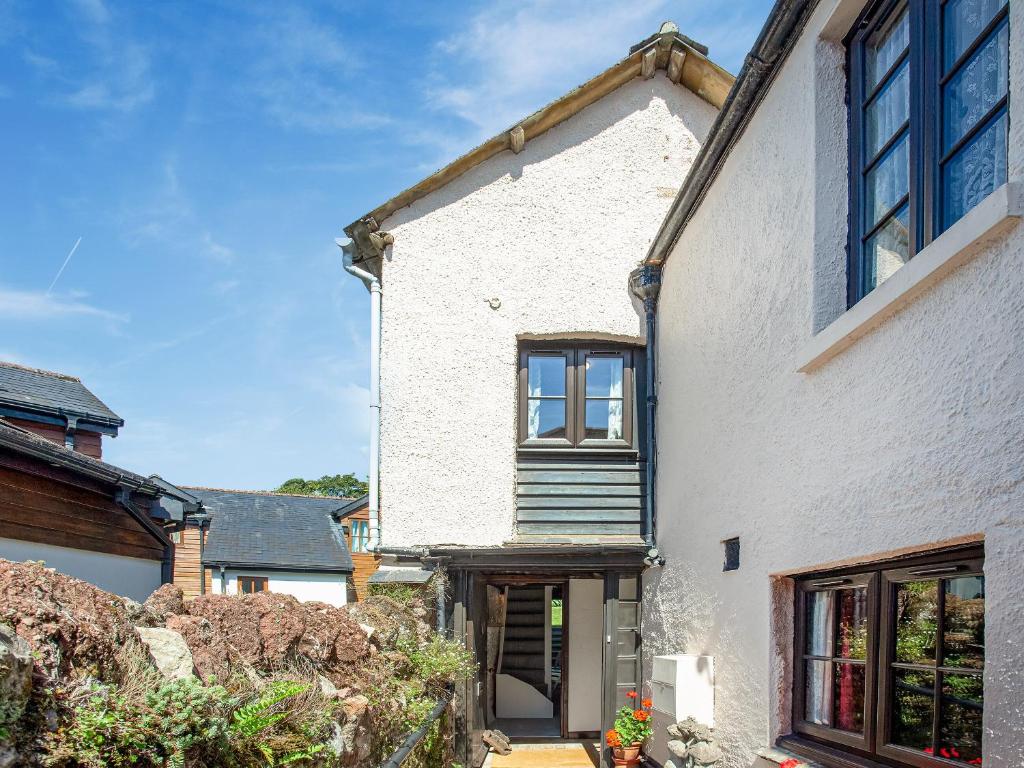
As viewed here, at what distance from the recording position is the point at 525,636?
12648 millimetres

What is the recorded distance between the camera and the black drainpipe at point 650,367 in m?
7.50

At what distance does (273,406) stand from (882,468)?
22.6 m

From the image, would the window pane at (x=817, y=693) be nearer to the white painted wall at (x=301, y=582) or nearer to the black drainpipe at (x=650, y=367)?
the black drainpipe at (x=650, y=367)

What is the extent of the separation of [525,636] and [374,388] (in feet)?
21.5

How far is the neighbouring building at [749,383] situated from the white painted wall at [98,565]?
124 inches

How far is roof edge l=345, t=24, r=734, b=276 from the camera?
7633 mm

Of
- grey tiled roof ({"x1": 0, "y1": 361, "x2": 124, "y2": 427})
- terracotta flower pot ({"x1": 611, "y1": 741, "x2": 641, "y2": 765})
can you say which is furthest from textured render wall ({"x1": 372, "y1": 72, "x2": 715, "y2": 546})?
grey tiled roof ({"x1": 0, "y1": 361, "x2": 124, "y2": 427})

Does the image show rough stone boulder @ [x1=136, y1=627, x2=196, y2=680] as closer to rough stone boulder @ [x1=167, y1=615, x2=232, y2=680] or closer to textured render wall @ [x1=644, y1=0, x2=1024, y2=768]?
rough stone boulder @ [x1=167, y1=615, x2=232, y2=680]

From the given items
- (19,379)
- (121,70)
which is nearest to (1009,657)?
(121,70)

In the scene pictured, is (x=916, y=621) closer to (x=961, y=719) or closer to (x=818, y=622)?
(x=961, y=719)

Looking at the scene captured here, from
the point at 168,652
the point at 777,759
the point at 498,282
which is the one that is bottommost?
the point at 777,759

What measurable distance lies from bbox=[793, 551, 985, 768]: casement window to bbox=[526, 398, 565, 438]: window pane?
389 cm

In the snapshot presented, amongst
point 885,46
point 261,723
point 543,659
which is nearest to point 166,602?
point 261,723

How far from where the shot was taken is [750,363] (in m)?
4.74
